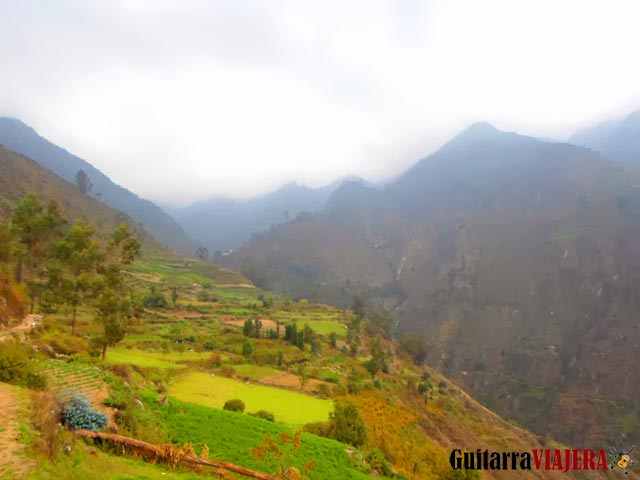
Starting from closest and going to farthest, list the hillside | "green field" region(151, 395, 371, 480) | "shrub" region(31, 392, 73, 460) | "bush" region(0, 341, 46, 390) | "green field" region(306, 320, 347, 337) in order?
"shrub" region(31, 392, 73, 460), "bush" region(0, 341, 46, 390), the hillside, "green field" region(151, 395, 371, 480), "green field" region(306, 320, 347, 337)

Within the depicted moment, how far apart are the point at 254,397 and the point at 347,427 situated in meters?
10.4

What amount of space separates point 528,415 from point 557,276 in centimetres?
6924

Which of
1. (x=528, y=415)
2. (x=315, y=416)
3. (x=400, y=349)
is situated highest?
(x=315, y=416)

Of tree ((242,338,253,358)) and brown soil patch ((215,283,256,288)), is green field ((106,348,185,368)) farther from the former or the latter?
brown soil patch ((215,283,256,288))

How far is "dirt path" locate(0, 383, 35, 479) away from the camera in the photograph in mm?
8641

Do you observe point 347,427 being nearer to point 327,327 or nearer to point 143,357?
point 143,357

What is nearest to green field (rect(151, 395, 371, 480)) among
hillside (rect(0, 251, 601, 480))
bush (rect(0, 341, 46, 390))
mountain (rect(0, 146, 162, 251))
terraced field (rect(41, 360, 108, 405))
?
hillside (rect(0, 251, 601, 480))

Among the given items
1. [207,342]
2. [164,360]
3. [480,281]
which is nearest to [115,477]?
[164,360]

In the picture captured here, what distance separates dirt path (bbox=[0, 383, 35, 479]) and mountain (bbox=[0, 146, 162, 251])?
105 metres

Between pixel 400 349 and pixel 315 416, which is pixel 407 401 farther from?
pixel 400 349

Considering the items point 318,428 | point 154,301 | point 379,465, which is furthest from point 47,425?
point 154,301

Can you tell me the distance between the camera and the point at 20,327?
82.5ft

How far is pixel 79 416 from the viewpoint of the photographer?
39.5 feet

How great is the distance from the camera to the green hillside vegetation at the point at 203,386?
48.1ft
